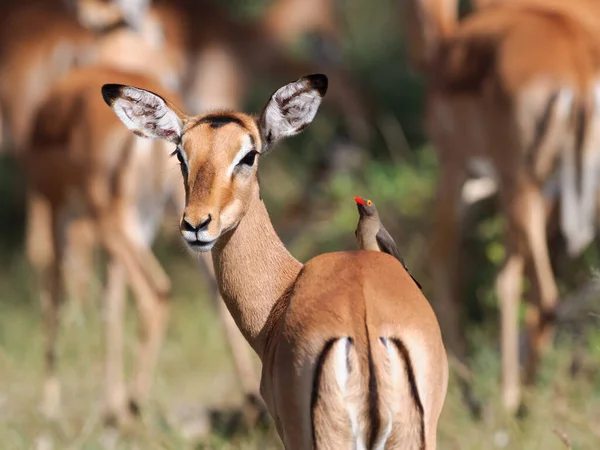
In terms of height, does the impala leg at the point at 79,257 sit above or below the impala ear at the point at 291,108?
below

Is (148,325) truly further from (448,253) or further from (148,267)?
(448,253)

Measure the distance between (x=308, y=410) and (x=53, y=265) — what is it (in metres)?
3.86

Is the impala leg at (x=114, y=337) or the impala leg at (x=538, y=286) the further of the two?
the impala leg at (x=114, y=337)

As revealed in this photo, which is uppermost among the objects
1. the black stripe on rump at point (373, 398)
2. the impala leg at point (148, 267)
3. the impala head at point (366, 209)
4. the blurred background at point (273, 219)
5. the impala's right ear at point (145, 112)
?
the impala's right ear at point (145, 112)

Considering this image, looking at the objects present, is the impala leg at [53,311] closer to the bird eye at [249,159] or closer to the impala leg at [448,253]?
the impala leg at [448,253]

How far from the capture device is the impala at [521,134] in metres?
5.00

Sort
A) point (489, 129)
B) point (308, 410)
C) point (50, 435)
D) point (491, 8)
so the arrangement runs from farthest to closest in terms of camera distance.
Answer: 1. point (491, 8)
2. point (489, 129)
3. point (50, 435)
4. point (308, 410)

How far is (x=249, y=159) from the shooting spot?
2.99 meters

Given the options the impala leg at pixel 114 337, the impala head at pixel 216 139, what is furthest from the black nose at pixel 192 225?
the impala leg at pixel 114 337

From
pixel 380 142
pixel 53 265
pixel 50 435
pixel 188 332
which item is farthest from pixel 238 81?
pixel 50 435

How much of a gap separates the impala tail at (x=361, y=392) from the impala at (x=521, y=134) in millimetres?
2617

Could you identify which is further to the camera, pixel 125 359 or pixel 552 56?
pixel 125 359

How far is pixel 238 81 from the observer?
9633 millimetres

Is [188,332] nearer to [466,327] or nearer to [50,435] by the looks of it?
[466,327]
